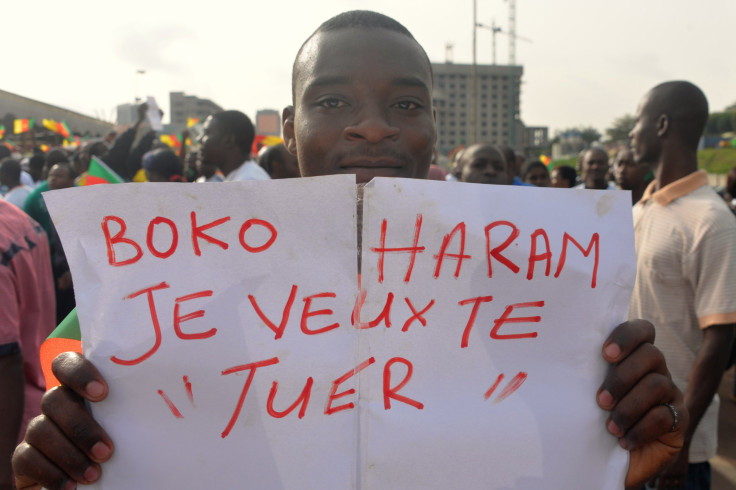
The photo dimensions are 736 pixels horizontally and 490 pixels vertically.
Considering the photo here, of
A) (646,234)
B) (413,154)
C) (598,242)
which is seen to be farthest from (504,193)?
(646,234)

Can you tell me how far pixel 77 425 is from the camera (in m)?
0.85

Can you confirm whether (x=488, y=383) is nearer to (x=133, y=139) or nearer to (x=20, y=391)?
(x=20, y=391)

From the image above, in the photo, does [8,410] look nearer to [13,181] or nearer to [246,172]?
[246,172]

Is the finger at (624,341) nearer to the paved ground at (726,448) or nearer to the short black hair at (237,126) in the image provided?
the paved ground at (726,448)

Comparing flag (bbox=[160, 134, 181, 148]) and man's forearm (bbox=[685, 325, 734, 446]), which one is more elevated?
flag (bbox=[160, 134, 181, 148])

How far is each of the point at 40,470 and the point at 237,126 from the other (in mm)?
3816

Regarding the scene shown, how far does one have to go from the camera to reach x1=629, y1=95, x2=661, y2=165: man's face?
8.24 ft

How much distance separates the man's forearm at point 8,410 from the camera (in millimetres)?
1541

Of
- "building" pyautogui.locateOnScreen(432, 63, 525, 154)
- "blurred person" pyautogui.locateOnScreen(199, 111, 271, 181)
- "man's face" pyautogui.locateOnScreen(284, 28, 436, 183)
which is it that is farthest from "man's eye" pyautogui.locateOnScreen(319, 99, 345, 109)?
"building" pyautogui.locateOnScreen(432, 63, 525, 154)

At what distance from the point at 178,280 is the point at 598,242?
0.71 meters

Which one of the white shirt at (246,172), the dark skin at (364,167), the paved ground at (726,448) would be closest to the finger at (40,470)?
the dark skin at (364,167)

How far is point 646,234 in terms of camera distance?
2.33m

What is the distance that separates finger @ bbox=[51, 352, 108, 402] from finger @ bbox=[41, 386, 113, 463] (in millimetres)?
25

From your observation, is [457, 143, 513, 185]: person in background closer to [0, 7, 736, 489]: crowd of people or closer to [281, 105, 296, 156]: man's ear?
[0, 7, 736, 489]: crowd of people
